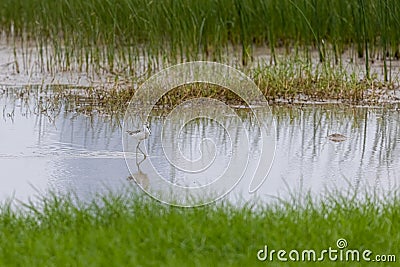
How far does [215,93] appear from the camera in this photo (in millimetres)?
8023

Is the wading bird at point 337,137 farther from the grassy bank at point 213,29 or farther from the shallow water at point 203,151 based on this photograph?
the grassy bank at point 213,29

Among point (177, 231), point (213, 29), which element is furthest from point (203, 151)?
point (213, 29)

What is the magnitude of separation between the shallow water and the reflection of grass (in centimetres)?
47

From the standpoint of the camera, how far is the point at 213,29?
31.1 ft

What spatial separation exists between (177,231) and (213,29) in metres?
5.45

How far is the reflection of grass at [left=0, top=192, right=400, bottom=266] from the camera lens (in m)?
3.97

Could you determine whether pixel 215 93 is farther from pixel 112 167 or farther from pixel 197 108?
pixel 112 167

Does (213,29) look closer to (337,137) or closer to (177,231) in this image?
(337,137)

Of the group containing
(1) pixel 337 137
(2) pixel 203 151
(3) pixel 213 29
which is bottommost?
(2) pixel 203 151

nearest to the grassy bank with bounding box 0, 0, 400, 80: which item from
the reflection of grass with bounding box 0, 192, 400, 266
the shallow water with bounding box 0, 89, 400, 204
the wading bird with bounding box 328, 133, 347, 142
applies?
the shallow water with bounding box 0, 89, 400, 204

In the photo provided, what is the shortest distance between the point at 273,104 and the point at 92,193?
3.11 metres

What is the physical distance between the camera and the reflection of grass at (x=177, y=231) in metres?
3.97

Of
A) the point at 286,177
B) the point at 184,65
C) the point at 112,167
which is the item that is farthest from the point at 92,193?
the point at 184,65

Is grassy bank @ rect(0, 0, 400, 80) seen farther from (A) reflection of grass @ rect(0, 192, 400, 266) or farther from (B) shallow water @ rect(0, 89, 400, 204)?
(A) reflection of grass @ rect(0, 192, 400, 266)
